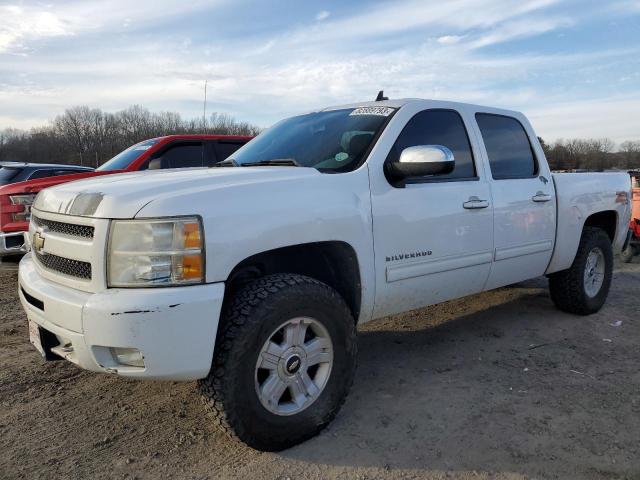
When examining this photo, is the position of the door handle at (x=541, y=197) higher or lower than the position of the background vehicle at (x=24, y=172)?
lower

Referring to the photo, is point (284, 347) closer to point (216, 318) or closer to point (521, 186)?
point (216, 318)

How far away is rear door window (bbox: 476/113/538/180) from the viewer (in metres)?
4.36

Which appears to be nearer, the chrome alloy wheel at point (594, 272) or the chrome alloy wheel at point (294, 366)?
the chrome alloy wheel at point (294, 366)

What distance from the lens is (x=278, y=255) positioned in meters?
3.11

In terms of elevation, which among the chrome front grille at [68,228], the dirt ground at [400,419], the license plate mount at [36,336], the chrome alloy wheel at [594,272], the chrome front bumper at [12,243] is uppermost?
the chrome front grille at [68,228]

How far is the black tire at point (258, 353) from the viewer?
2.59 m

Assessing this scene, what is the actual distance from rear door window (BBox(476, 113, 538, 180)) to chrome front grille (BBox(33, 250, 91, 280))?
119 inches

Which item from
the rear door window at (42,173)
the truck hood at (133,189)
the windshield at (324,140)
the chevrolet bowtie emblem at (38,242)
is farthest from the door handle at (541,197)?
the rear door window at (42,173)

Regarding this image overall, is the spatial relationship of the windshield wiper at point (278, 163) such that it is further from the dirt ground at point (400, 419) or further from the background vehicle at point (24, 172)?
the background vehicle at point (24, 172)

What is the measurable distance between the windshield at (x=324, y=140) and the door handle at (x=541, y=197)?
1610 millimetres

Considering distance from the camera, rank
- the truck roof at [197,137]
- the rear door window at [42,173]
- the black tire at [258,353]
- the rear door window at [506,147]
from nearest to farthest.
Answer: the black tire at [258,353] → the rear door window at [506,147] → the truck roof at [197,137] → the rear door window at [42,173]

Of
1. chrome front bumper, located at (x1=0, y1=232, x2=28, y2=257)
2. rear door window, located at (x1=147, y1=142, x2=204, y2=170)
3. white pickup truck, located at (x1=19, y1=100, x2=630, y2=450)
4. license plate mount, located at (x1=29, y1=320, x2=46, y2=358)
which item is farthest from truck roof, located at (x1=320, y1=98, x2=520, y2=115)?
rear door window, located at (x1=147, y1=142, x2=204, y2=170)

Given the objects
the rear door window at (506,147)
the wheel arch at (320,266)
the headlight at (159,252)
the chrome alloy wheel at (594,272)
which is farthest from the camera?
the chrome alloy wheel at (594,272)

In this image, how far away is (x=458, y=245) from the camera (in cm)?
377
